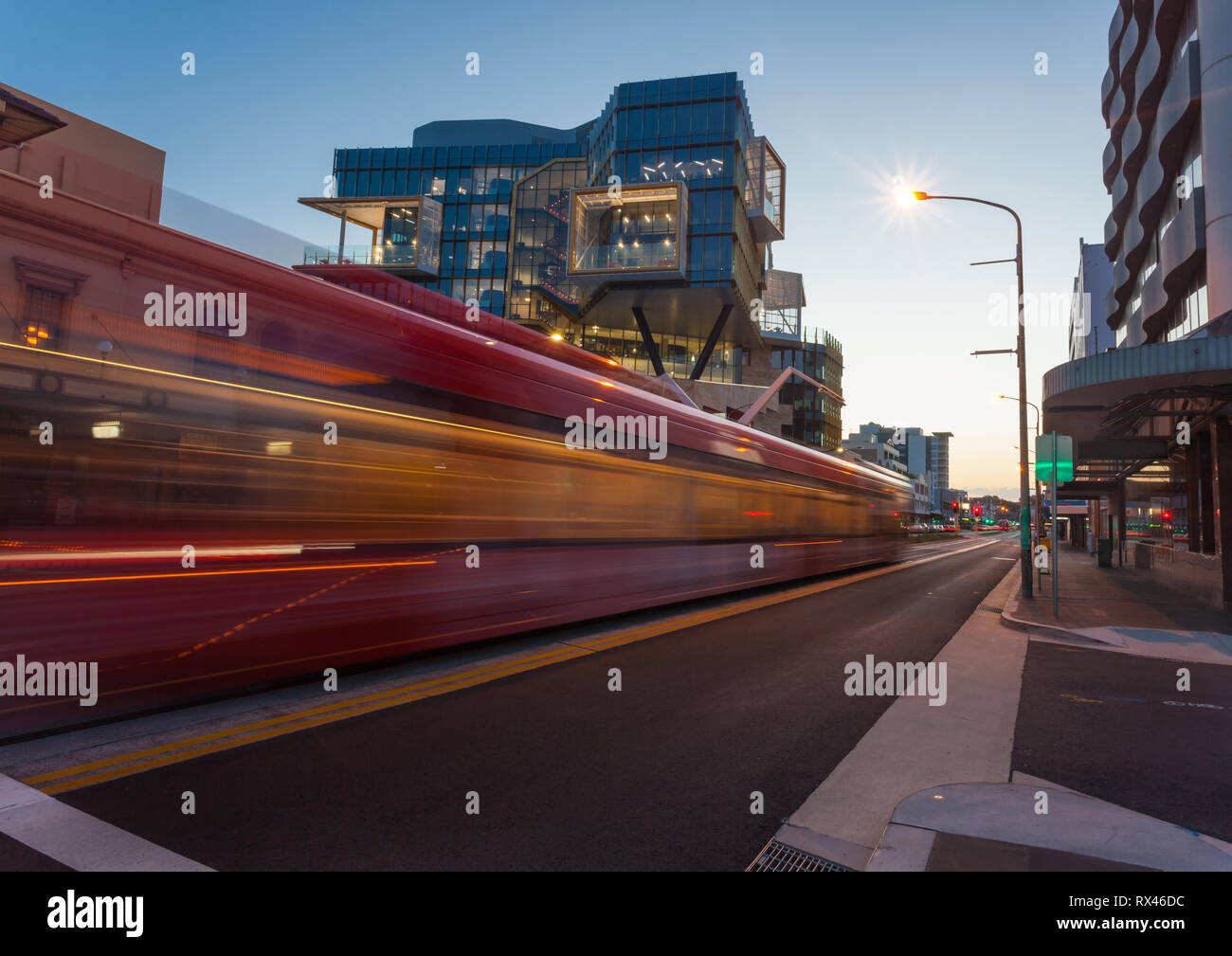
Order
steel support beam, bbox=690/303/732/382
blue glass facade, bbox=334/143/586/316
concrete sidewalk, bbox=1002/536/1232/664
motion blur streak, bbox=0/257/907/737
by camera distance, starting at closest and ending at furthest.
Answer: motion blur streak, bbox=0/257/907/737
concrete sidewalk, bbox=1002/536/1232/664
steel support beam, bbox=690/303/732/382
blue glass facade, bbox=334/143/586/316

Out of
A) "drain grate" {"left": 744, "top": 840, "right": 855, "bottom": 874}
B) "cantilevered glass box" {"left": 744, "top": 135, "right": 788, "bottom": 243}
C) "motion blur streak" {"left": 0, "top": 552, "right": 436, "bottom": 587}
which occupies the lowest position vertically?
"drain grate" {"left": 744, "top": 840, "right": 855, "bottom": 874}

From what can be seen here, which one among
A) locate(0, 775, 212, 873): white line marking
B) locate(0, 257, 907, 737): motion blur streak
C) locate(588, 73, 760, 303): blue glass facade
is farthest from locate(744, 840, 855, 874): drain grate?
locate(588, 73, 760, 303): blue glass facade

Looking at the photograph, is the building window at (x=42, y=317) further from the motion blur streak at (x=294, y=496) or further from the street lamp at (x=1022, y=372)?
the street lamp at (x=1022, y=372)

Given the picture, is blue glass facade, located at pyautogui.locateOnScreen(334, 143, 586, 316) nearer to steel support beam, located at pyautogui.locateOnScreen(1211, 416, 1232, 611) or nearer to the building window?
steel support beam, located at pyautogui.locateOnScreen(1211, 416, 1232, 611)

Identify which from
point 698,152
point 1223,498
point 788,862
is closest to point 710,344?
point 698,152

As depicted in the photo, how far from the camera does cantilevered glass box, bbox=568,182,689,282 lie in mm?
45438

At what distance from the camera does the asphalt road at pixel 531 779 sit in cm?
324

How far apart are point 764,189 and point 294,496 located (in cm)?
5481

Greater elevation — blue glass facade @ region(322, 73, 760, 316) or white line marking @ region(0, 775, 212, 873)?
blue glass facade @ region(322, 73, 760, 316)

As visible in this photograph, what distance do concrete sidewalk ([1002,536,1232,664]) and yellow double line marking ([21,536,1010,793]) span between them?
6632mm

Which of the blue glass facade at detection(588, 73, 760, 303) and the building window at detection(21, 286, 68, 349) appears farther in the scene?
the blue glass facade at detection(588, 73, 760, 303)

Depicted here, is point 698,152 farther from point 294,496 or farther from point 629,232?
point 294,496
